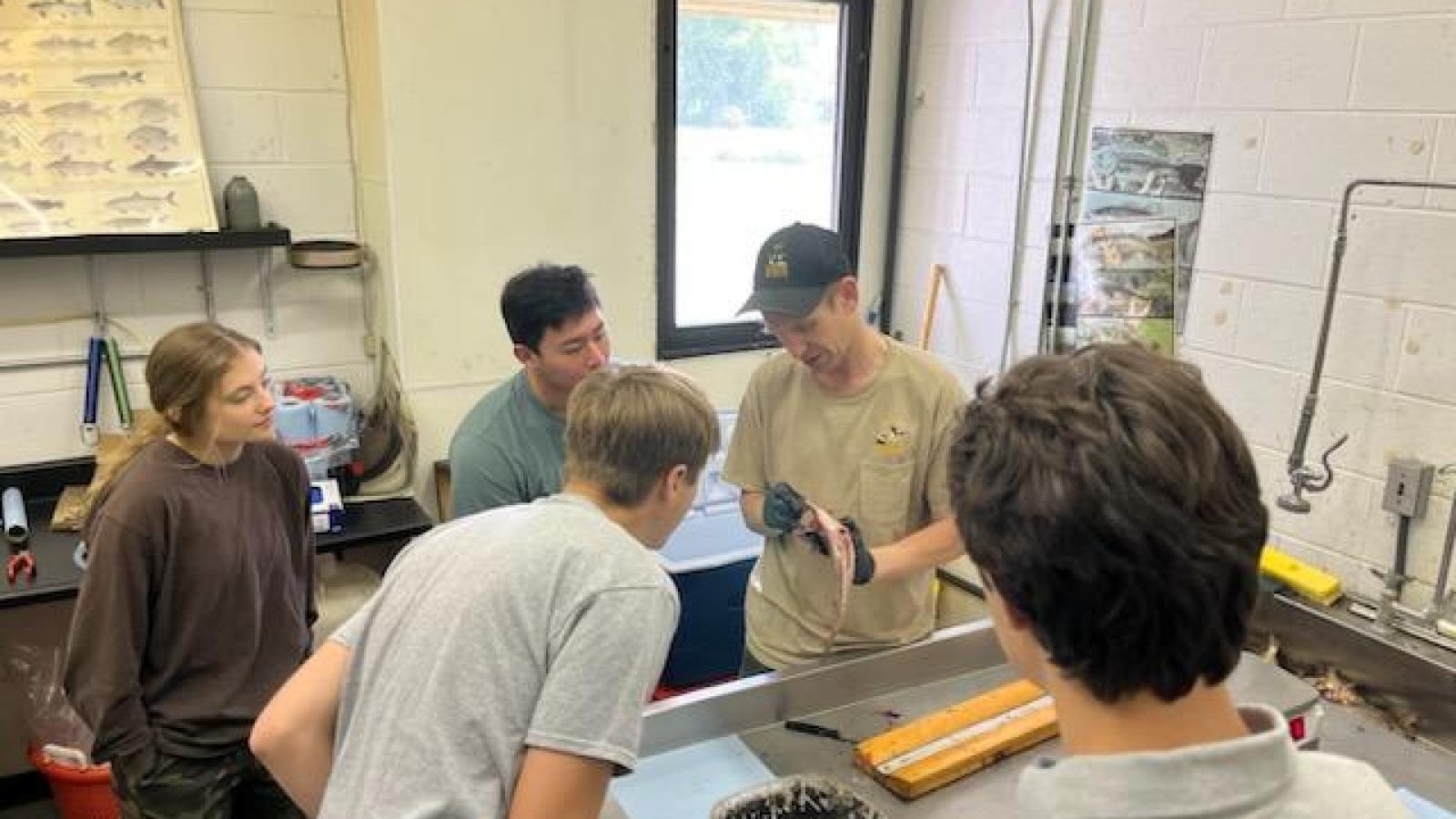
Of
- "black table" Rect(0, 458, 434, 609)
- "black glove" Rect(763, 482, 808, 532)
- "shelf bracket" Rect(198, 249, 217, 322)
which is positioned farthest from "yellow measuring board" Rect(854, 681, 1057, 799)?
"shelf bracket" Rect(198, 249, 217, 322)

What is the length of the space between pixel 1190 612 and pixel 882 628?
3.91 ft

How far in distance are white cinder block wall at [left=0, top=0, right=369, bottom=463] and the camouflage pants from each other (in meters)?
1.16

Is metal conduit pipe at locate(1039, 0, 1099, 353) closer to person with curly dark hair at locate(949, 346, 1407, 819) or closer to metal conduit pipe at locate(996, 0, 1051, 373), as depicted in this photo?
metal conduit pipe at locate(996, 0, 1051, 373)

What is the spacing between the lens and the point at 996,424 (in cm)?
76

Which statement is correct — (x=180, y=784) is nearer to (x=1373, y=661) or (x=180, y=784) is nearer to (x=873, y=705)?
(x=873, y=705)

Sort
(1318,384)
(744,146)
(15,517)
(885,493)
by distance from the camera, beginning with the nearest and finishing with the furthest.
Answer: (885,493) < (1318,384) < (15,517) < (744,146)

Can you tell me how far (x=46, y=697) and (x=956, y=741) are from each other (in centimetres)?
232

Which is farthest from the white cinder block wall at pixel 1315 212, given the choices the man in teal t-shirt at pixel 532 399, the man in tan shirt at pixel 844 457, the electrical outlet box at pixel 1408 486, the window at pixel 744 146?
the man in teal t-shirt at pixel 532 399

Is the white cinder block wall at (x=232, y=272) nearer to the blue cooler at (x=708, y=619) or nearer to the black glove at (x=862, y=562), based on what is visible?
the blue cooler at (x=708, y=619)

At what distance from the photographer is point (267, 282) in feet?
8.96

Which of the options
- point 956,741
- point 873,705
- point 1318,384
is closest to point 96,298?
point 873,705

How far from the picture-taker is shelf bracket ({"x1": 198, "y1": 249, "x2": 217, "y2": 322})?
2.64 meters

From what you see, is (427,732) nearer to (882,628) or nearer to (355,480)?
(882,628)

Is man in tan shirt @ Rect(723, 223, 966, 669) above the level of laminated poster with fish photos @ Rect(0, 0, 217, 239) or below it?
below
